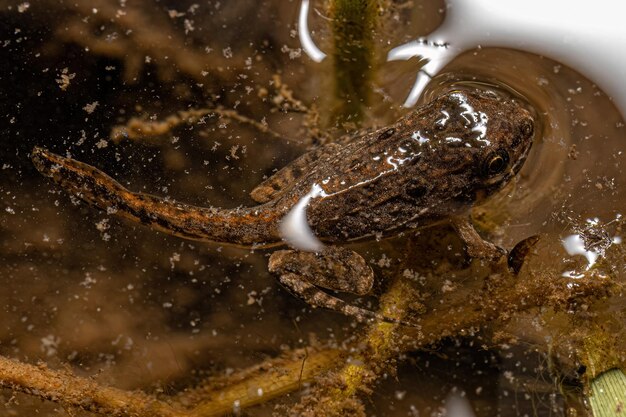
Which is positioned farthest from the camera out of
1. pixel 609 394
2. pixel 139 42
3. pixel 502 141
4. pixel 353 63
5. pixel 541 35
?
pixel 139 42

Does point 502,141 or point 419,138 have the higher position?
point 419,138

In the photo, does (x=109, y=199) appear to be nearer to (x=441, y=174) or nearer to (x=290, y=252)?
(x=290, y=252)

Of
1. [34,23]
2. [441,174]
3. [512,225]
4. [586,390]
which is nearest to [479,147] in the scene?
[441,174]

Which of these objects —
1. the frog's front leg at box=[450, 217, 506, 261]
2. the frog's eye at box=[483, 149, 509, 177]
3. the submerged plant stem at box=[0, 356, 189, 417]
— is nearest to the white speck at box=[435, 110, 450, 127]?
the frog's eye at box=[483, 149, 509, 177]

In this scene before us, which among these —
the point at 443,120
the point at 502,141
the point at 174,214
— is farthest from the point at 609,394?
the point at 174,214

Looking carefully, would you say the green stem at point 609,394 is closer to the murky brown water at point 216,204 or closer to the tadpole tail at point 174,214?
the murky brown water at point 216,204

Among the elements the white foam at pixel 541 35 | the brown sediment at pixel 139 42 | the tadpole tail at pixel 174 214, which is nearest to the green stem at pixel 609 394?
the white foam at pixel 541 35

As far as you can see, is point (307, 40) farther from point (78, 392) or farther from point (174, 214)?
point (78, 392)
